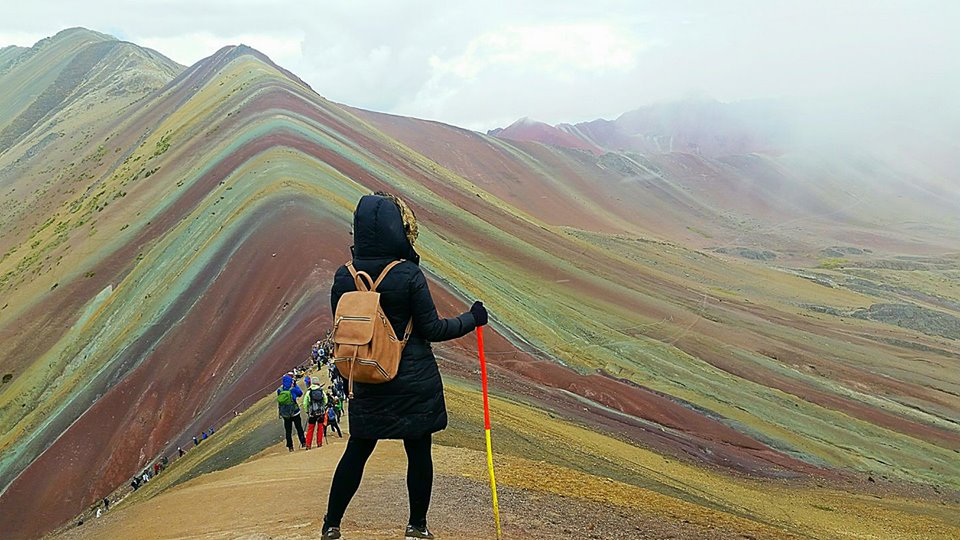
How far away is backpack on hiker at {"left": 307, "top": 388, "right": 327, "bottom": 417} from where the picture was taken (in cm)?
1138

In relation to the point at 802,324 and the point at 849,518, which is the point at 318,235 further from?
the point at 802,324

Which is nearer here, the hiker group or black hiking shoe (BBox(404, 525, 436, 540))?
black hiking shoe (BBox(404, 525, 436, 540))

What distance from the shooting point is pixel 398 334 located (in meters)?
5.61

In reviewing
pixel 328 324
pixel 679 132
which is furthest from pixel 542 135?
pixel 328 324


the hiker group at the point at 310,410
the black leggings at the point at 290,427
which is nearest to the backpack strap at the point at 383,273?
the hiker group at the point at 310,410

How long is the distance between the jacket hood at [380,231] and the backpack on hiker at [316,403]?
613 centimetres

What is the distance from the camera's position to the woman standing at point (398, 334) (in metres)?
5.59

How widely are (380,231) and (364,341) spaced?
2.71 ft

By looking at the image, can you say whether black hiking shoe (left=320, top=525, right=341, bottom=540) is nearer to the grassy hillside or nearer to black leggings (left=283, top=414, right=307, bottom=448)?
black leggings (left=283, top=414, right=307, bottom=448)

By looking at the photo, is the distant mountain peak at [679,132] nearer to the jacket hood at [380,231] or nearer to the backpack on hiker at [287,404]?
the backpack on hiker at [287,404]

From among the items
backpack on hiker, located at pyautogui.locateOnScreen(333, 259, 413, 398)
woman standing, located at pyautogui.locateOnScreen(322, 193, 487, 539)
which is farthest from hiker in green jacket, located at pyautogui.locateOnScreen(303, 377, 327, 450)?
backpack on hiker, located at pyautogui.locateOnScreen(333, 259, 413, 398)

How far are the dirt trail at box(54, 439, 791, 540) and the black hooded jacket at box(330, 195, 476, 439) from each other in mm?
1386

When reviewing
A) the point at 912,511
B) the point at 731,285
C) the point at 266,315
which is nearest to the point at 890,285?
the point at 731,285

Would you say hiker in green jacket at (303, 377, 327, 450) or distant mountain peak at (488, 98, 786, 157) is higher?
distant mountain peak at (488, 98, 786, 157)
